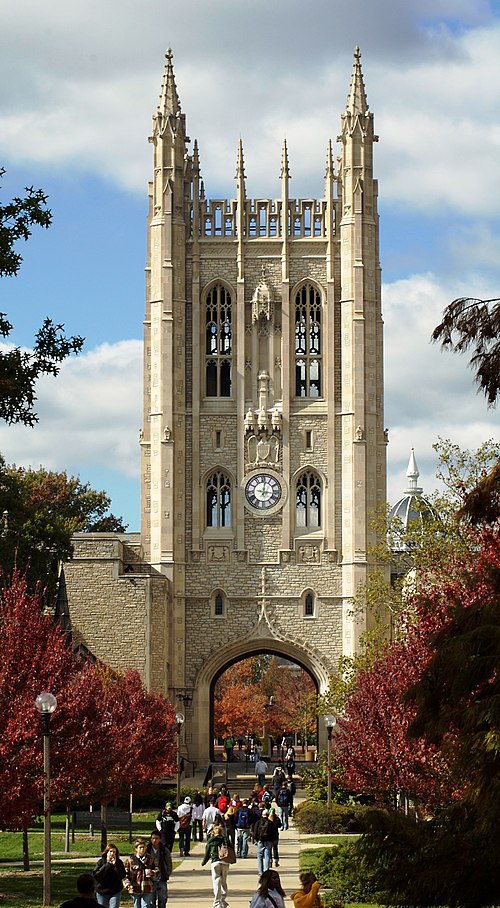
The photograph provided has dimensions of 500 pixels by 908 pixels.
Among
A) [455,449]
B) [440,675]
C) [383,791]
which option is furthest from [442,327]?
[455,449]

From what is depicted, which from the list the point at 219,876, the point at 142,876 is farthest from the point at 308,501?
the point at 142,876

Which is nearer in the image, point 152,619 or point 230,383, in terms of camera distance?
point 152,619

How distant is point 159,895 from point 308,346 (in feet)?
147

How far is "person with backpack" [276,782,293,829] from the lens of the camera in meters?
43.5

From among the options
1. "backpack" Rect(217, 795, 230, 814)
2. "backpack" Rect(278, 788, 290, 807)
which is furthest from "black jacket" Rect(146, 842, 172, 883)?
"backpack" Rect(278, 788, 290, 807)

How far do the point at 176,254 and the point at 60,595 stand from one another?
14238 millimetres

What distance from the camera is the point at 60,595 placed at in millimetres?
60375

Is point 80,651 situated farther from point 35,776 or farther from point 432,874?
point 432,874

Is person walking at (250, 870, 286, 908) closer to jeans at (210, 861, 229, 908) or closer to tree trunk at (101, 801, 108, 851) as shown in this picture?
jeans at (210, 861, 229, 908)

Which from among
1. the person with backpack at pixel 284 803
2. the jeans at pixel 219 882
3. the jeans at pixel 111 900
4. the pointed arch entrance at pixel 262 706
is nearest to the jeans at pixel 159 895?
the jeans at pixel 111 900

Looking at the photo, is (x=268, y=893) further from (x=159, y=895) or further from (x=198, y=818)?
(x=198, y=818)

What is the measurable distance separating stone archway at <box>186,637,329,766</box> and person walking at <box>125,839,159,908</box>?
40571mm

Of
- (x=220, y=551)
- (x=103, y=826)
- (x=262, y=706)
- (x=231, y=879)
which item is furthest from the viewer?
(x=262, y=706)

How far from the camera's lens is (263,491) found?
2500 inches
